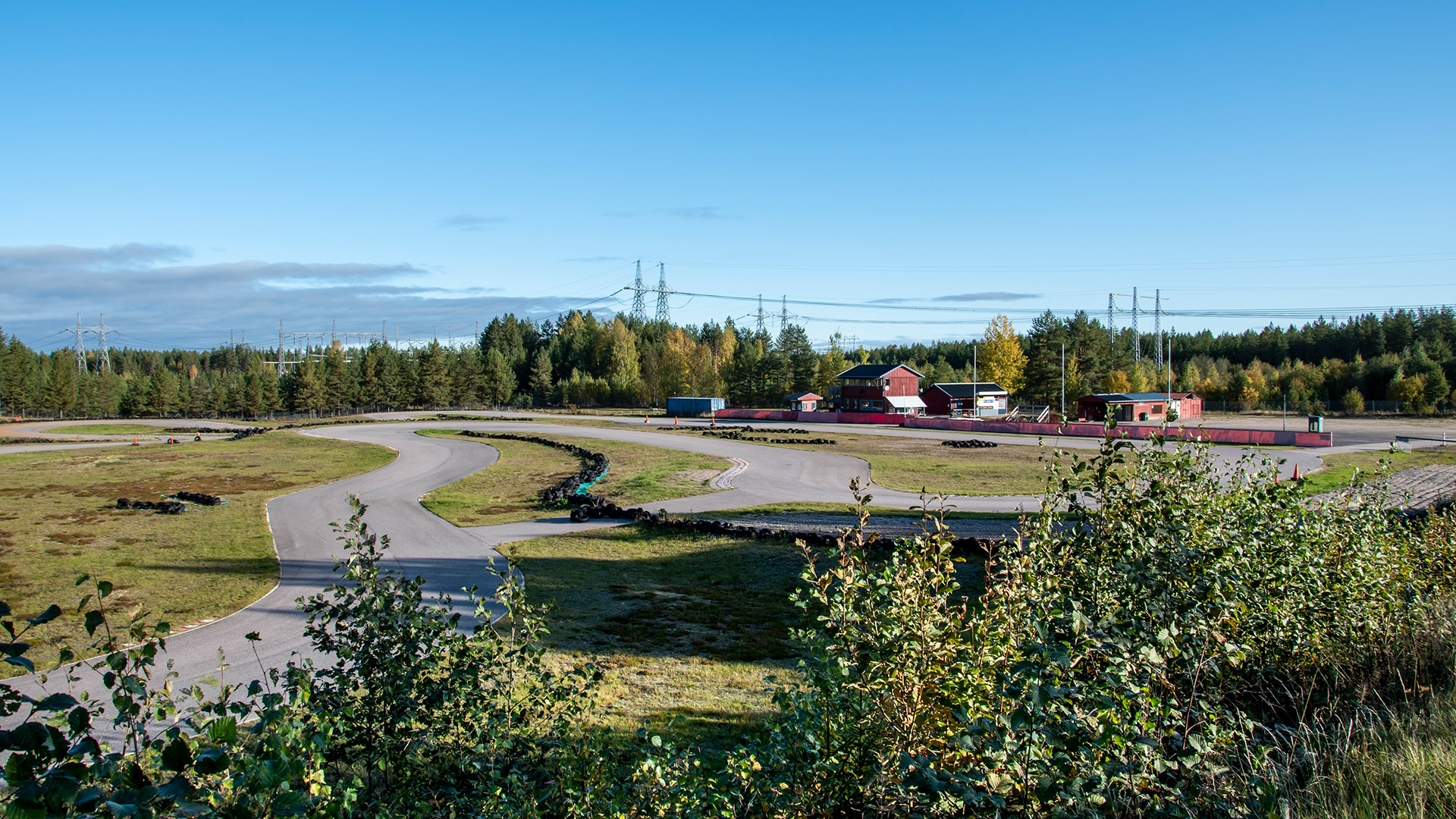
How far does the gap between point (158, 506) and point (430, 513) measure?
10.2 m

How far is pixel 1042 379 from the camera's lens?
74.8 m

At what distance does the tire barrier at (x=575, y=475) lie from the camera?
1044 inches

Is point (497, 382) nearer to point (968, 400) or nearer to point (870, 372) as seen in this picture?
point (870, 372)

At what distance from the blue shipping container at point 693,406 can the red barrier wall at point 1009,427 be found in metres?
6.12

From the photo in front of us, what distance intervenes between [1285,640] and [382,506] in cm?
2556

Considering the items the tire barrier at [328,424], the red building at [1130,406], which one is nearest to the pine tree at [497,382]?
the tire barrier at [328,424]

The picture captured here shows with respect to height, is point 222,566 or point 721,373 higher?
point 721,373

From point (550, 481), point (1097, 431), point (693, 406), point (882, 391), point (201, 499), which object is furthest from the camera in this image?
point (693, 406)

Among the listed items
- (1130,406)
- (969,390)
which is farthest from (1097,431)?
(969,390)

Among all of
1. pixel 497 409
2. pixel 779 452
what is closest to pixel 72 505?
pixel 779 452

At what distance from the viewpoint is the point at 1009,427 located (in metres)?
53.8

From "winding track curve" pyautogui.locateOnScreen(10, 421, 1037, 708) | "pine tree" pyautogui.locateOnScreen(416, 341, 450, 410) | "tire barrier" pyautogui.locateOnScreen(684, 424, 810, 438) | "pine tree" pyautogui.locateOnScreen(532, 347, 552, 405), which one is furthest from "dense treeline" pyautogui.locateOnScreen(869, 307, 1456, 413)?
"pine tree" pyautogui.locateOnScreen(416, 341, 450, 410)

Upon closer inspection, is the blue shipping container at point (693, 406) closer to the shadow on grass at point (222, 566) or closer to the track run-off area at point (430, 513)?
the track run-off area at point (430, 513)

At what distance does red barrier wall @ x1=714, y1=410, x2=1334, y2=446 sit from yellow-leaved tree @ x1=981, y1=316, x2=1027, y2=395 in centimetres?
1894
